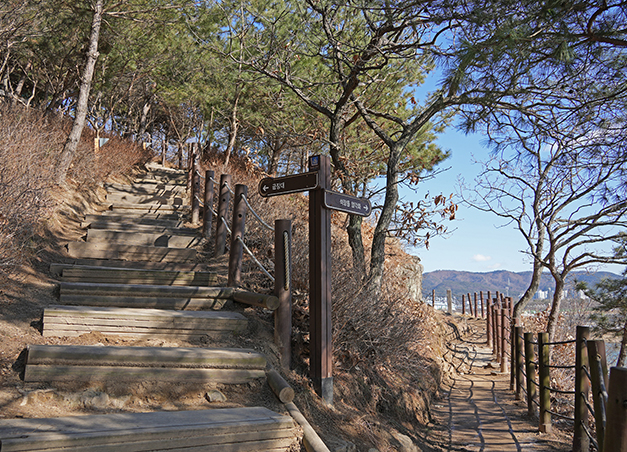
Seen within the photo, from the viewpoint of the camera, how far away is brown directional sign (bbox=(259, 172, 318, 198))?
4246mm

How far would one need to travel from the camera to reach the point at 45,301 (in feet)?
15.1

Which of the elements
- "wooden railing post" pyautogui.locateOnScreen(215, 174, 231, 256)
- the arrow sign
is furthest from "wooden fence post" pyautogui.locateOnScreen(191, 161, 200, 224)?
the arrow sign

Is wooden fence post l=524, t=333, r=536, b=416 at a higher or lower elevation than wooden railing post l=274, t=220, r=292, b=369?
lower

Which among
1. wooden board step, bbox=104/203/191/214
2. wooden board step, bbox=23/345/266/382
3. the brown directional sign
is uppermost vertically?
wooden board step, bbox=104/203/191/214

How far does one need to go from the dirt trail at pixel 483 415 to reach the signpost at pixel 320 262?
2.42m

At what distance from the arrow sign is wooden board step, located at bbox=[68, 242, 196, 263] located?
10.9ft

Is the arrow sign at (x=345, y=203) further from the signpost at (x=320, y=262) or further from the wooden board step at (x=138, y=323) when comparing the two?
the wooden board step at (x=138, y=323)

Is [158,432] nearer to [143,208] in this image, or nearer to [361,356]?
[361,356]

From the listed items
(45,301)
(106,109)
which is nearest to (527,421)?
(45,301)

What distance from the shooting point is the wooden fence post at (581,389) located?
15.5ft

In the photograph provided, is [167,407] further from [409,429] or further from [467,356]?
[467,356]

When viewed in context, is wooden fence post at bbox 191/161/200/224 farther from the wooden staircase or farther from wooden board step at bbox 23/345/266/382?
wooden board step at bbox 23/345/266/382

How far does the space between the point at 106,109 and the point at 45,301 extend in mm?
17666

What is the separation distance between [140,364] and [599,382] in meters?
3.90
